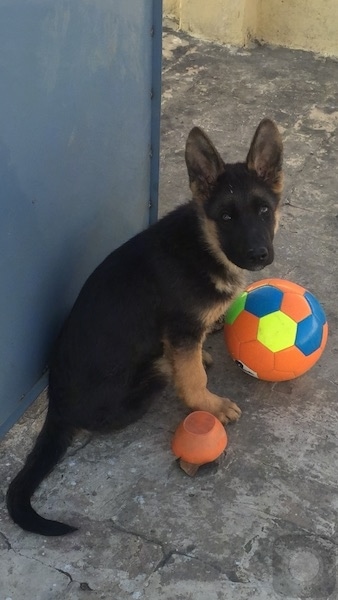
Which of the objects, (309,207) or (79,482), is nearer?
(79,482)

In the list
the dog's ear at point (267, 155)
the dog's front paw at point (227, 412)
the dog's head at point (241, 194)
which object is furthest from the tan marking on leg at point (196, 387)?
the dog's ear at point (267, 155)

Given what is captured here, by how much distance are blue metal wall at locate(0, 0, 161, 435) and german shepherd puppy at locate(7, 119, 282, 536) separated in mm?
245

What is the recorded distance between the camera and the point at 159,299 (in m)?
3.50

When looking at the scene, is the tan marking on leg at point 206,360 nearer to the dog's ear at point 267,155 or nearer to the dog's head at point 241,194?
the dog's head at point 241,194

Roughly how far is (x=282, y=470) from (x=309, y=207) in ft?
7.93

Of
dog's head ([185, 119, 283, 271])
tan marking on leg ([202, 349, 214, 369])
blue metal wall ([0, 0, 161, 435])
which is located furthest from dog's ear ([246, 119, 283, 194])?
tan marking on leg ([202, 349, 214, 369])

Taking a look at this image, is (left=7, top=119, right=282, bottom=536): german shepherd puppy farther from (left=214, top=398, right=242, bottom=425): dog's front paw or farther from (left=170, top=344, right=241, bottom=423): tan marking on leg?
(left=214, top=398, right=242, bottom=425): dog's front paw

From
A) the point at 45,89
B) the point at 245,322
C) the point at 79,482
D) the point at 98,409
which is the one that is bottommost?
the point at 79,482

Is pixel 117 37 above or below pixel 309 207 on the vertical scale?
above

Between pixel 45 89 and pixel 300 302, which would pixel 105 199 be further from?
pixel 300 302

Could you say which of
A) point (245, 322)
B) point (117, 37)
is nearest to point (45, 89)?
point (117, 37)

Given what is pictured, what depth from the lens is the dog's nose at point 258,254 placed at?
326 centimetres

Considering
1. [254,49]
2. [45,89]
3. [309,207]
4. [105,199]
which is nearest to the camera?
[45,89]

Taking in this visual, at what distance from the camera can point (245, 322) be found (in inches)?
146
